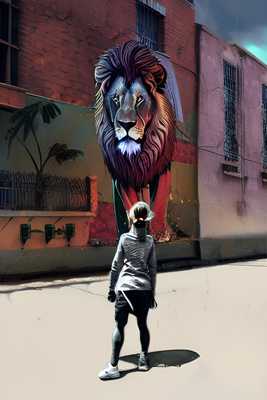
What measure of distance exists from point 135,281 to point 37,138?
330 inches

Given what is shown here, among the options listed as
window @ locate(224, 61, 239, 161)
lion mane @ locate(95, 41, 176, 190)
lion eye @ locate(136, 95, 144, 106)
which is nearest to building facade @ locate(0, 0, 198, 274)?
lion mane @ locate(95, 41, 176, 190)

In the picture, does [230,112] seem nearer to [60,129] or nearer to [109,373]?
[60,129]

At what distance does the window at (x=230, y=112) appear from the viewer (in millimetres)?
19859

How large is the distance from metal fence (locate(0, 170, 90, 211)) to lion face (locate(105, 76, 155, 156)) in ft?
5.46

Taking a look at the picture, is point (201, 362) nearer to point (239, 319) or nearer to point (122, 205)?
point (239, 319)

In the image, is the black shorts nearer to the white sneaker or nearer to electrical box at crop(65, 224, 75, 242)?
the white sneaker

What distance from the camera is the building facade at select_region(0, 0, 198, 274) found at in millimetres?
11852

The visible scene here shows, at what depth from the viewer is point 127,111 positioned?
46.6 feet

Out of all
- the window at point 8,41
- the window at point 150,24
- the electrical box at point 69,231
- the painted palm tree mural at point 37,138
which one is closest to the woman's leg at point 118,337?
the painted palm tree mural at point 37,138

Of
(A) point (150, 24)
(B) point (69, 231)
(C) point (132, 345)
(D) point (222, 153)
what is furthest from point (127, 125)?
(C) point (132, 345)

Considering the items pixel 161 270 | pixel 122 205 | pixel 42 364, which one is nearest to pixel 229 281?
pixel 161 270

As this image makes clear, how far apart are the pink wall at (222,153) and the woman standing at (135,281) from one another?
12.8m

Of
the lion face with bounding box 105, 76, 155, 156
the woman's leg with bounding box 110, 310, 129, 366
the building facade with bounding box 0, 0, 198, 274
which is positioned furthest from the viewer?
the lion face with bounding box 105, 76, 155, 156

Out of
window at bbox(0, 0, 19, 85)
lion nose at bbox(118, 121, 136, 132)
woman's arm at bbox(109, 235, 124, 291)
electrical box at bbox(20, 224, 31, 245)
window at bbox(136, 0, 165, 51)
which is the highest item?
window at bbox(136, 0, 165, 51)
